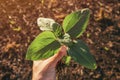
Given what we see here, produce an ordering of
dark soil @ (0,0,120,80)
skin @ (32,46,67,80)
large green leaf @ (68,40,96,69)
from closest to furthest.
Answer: large green leaf @ (68,40,96,69) → skin @ (32,46,67,80) → dark soil @ (0,0,120,80)

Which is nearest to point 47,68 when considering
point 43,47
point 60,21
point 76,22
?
point 43,47

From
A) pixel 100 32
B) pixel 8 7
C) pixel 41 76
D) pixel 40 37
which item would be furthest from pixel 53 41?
pixel 8 7

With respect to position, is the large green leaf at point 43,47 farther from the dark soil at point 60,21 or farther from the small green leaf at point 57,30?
the dark soil at point 60,21

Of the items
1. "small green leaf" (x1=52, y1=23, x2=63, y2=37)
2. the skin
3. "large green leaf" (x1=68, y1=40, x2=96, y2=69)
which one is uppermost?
"small green leaf" (x1=52, y1=23, x2=63, y2=37)

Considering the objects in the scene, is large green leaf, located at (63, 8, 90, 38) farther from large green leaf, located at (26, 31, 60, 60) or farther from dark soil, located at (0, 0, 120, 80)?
dark soil, located at (0, 0, 120, 80)

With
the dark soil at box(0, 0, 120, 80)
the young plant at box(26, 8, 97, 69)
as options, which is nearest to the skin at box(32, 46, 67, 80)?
the young plant at box(26, 8, 97, 69)

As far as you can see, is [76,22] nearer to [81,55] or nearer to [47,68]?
[81,55]

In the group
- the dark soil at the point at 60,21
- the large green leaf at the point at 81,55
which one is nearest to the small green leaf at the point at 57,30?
the large green leaf at the point at 81,55

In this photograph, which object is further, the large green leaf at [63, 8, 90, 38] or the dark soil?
the dark soil
